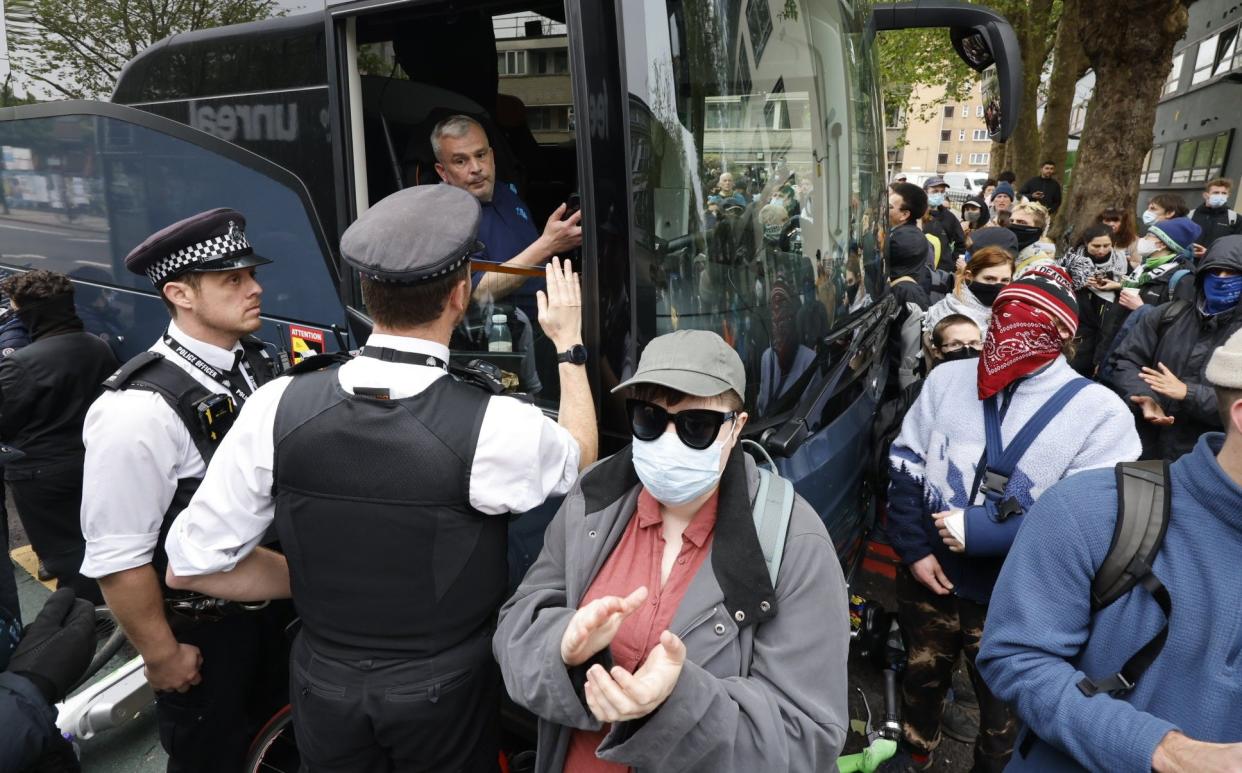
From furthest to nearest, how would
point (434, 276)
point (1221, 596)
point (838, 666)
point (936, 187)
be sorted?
point (936, 187)
point (434, 276)
point (838, 666)
point (1221, 596)

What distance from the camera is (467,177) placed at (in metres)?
2.71

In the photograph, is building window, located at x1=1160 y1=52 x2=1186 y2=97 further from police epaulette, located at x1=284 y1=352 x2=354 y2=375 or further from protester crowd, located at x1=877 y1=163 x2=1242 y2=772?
police epaulette, located at x1=284 y1=352 x2=354 y2=375

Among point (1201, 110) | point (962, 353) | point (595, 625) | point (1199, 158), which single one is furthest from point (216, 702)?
point (1201, 110)

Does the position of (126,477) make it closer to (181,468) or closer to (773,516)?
(181,468)

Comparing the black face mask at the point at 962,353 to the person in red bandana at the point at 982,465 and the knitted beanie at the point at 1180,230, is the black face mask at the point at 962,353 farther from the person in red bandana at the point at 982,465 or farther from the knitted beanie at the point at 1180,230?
the knitted beanie at the point at 1180,230

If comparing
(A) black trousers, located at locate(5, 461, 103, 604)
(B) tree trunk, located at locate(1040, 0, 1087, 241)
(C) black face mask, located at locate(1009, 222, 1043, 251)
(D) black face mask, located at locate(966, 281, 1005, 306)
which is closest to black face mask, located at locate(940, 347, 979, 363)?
(D) black face mask, located at locate(966, 281, 1005, 306)

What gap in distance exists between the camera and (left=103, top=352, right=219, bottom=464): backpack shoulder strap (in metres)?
1.91

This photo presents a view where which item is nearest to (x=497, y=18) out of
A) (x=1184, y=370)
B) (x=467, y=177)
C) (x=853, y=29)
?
(x=467, y=177)

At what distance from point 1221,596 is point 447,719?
1.56m

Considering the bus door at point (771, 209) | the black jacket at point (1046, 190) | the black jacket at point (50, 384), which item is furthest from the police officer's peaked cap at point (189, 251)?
the black jacket at point (1046, 190)

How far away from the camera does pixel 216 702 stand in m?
2.20

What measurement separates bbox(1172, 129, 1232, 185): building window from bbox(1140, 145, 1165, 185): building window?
4.66ft

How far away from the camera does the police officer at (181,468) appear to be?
1.84m

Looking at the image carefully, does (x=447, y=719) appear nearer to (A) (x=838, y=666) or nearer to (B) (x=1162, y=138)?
(A) (x=838, y=666)
